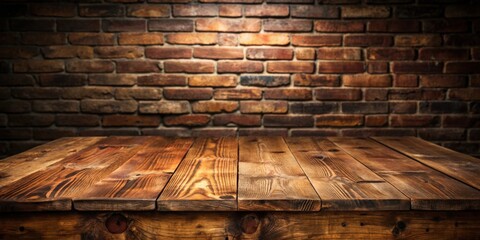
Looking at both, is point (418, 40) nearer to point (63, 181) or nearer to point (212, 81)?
point (212, 81)

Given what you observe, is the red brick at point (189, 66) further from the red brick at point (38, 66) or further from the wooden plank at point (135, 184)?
the wooden plank at point (135, 184)

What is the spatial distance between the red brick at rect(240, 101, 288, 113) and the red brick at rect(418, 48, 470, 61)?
84 cm

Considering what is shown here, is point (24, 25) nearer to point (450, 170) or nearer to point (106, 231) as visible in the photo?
point (106, 231)

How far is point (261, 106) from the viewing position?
2279 mm

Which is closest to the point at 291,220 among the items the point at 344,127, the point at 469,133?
the point at 344,127

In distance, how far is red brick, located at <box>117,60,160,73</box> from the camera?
2.25m

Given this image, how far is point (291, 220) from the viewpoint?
879 millimetres

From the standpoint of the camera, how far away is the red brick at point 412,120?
2.30m

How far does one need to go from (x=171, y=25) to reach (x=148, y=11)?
0.49 ft

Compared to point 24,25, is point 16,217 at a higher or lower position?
lower

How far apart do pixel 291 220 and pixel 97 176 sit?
0.54m

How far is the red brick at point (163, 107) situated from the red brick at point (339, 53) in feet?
2.71

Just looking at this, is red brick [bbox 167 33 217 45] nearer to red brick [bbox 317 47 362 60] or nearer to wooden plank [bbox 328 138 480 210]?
red brick [bbox 317 47 362 60]

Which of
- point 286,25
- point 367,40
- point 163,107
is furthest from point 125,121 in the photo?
point 367,40
